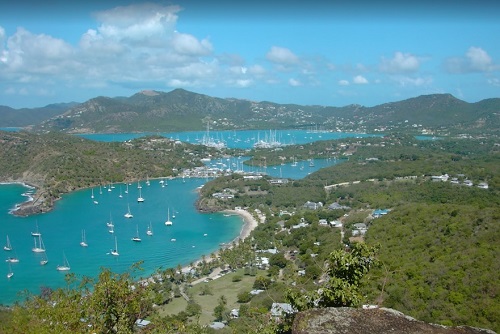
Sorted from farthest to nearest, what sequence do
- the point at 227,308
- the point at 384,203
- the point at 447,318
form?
the point at 384,203 < the point at 227,308 < the point at 447,318

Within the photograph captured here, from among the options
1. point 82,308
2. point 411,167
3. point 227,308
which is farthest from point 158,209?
point 82,308

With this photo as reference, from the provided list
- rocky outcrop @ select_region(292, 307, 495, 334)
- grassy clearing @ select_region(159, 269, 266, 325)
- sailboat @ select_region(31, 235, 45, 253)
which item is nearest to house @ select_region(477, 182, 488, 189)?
grassy clearing @ select_region(159, 269, 266, 325)

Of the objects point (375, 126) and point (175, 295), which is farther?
point (375, 126)

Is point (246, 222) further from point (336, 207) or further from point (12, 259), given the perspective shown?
point (12, 259)

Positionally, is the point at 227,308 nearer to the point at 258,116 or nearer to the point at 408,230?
the point at 408,230

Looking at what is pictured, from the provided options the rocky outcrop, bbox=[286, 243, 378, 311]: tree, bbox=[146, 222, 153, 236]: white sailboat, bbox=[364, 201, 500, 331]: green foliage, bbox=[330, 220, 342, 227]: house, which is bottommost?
bbox=[146, 222, 153, 236]: white sailboat

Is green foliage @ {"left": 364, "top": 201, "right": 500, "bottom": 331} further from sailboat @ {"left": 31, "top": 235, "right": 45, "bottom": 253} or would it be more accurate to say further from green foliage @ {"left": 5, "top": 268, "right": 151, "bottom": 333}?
sailboat @ {"left": 31, "top": 235, "right": 45, "bottom": 253}
